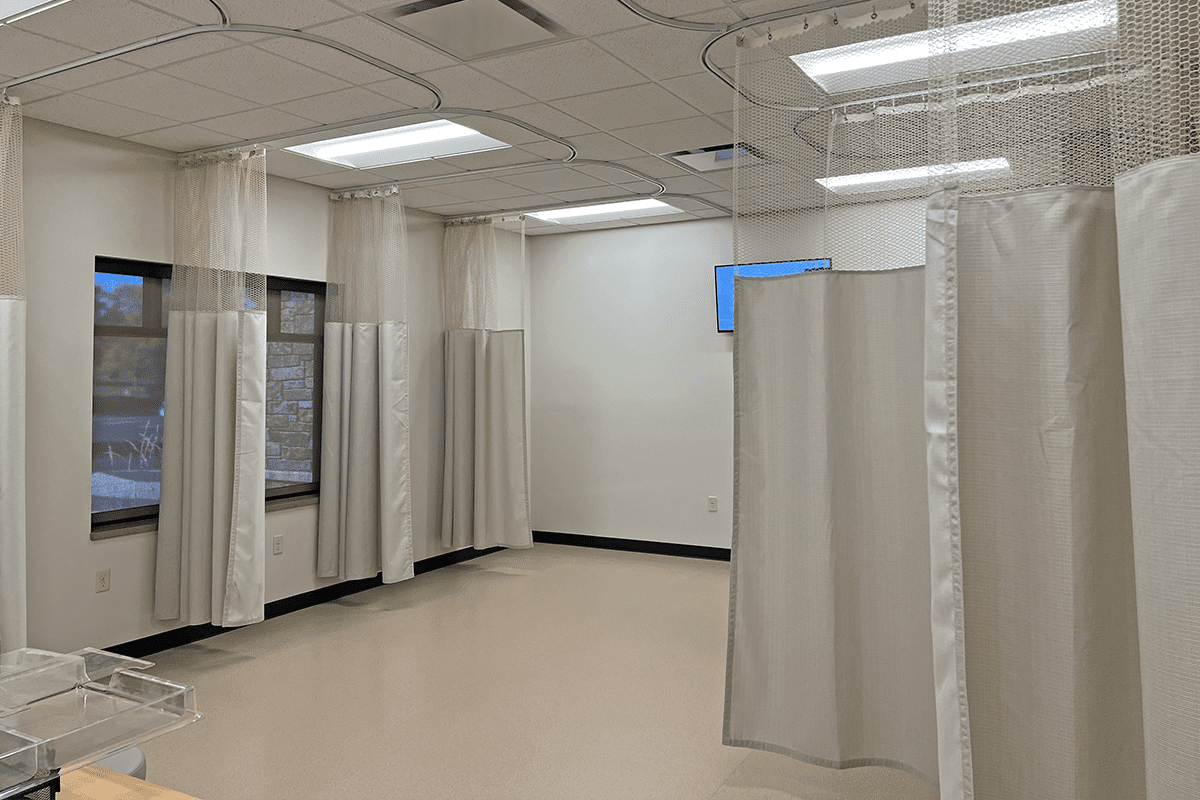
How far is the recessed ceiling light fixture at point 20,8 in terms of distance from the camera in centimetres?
268

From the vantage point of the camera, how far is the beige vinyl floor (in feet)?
9.93

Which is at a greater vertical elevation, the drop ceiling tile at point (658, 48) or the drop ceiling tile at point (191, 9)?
the drop ceiling tile at point (658, 48)

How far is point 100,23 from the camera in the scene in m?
2.83

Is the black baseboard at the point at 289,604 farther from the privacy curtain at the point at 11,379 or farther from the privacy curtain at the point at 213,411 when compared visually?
the privacy curtain at the point at 11,379

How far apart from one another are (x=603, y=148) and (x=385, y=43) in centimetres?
167

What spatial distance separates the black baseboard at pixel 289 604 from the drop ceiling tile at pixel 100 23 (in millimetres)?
2856

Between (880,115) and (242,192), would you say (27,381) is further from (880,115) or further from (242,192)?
(880,115)

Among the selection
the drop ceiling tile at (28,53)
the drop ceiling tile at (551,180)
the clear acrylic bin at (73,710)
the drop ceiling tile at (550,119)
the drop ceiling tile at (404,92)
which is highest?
the drop ceiling tile at (551,180)

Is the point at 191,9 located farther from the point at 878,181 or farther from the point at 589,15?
the point at 878,181

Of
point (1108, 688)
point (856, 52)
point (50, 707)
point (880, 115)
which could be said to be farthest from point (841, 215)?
point (50, 707)

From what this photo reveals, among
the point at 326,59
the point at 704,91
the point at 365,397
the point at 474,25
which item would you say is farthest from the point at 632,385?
the point at 474,25

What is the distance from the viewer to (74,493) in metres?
4.12

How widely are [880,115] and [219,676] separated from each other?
3888 mm

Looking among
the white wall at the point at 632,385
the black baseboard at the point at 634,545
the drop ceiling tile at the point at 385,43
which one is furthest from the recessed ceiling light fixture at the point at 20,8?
the black baseboard at the point at 634,545
